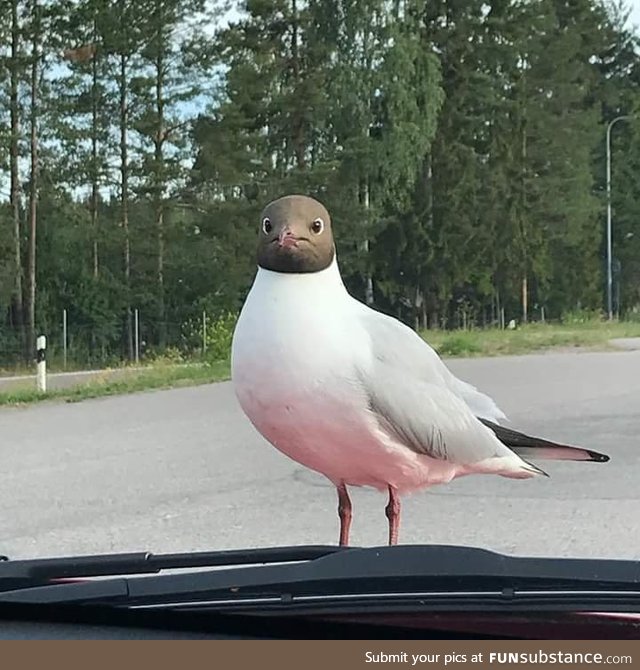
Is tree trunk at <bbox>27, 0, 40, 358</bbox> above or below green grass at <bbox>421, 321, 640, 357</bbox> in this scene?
above

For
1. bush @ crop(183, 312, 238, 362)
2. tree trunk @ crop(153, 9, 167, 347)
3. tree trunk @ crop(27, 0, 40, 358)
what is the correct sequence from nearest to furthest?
bush @ crop(183, 312, 238, 362) → tree trunk @ crop(153, 9, 167, 347) → tree trunk @ crop(27, 0, 40, 358)

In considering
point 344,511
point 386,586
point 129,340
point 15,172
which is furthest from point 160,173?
point 15,172

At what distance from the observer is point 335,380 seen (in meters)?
1.66

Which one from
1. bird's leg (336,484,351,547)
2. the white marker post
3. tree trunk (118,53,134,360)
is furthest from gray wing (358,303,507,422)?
the white marker post

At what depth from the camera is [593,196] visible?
360 cm

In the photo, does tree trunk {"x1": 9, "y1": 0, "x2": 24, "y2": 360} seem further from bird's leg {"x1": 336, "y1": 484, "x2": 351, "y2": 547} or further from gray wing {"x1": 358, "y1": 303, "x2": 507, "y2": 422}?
gray wing {"x1": 358, "y1": 303, "x2": 507, "y2": 422}

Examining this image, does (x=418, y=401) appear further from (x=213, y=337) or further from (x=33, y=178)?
(x=33, y=178)

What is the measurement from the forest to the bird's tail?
42cm

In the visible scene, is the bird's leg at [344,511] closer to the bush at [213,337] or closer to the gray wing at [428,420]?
the gray wing at [428,420]

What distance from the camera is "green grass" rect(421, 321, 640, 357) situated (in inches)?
108

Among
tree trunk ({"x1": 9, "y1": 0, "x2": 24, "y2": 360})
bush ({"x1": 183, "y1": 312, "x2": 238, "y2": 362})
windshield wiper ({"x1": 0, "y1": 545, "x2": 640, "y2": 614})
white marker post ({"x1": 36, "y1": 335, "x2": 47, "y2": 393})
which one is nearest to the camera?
windshield wiper ({"x1": 0, "y1": 545, "x2": 640, "y2": 614})

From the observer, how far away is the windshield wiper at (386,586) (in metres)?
1.52

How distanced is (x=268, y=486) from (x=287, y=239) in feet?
8.70

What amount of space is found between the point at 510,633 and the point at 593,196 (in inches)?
91.0
